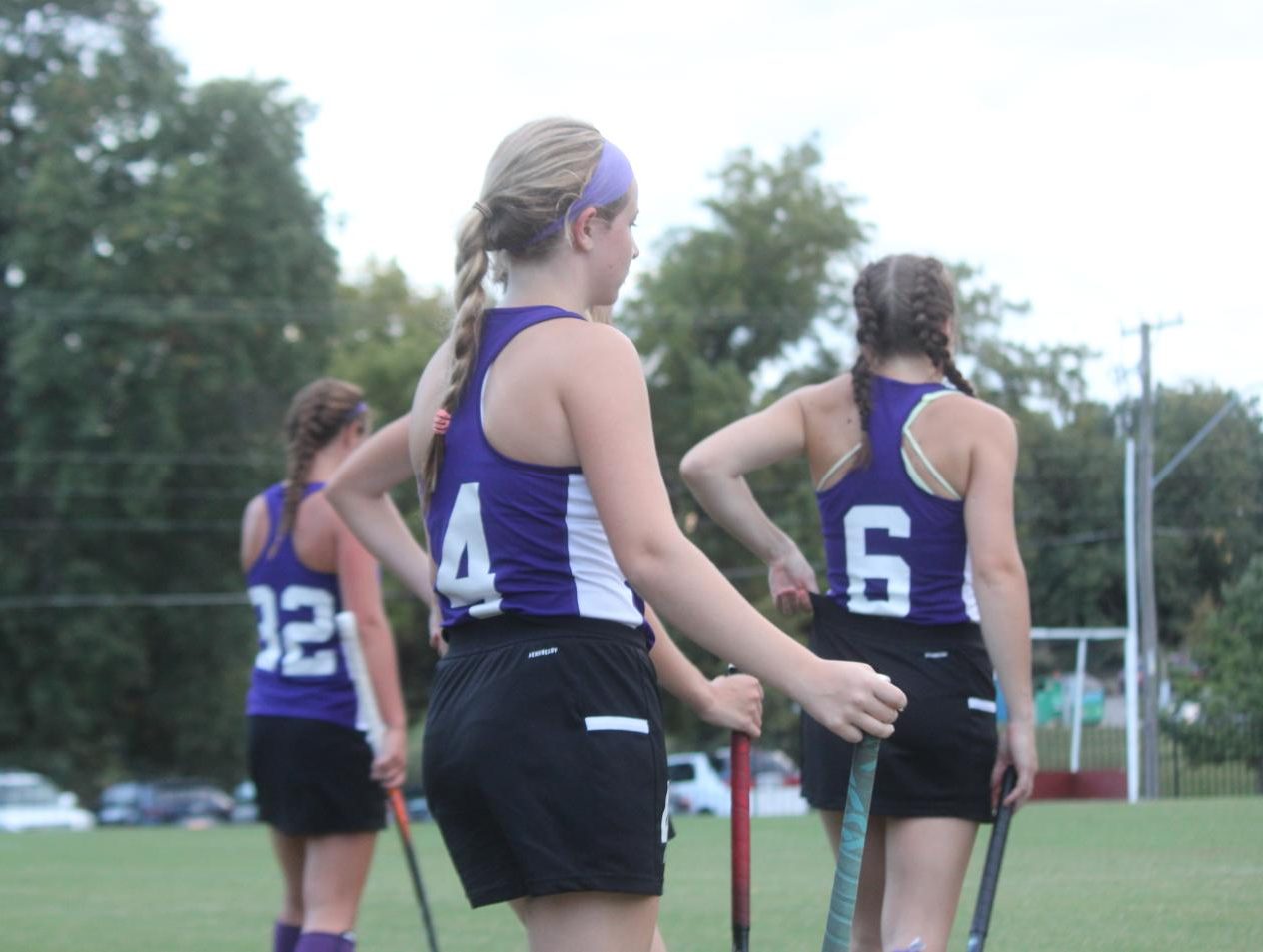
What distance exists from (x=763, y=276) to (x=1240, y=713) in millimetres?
37364

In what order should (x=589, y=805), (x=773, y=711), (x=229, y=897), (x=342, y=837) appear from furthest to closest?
(x=773, y=711), (x=229, y=897), (x=342, y=837), (x=589, y=805)

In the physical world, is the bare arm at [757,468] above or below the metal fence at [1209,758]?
above

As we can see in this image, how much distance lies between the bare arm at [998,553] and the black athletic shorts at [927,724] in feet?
0.23

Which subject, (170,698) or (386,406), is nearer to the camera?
(170,698)

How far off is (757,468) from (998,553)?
2.19 feet

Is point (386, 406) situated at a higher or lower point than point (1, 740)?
higher

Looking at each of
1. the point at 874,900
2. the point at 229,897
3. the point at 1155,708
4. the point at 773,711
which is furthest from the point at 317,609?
the point at 773,711

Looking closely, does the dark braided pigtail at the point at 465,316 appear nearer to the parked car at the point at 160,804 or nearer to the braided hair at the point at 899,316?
the braided hair at the point at 899,316

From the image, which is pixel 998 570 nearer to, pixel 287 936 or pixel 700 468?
pixel 700 468

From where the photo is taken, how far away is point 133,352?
3347cm

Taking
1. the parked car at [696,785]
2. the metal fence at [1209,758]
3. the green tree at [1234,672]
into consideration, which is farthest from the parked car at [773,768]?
the green tree at [1234,672]

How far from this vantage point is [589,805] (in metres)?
2.57

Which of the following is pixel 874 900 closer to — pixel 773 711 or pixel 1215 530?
pixel 1215 530

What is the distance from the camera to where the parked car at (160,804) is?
3619 cm
